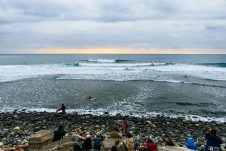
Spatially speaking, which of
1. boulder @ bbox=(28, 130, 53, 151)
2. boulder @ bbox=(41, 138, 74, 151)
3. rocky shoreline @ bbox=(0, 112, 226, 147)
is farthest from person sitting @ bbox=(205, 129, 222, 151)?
boulder @ bbox=(28, 130, 53, 151)

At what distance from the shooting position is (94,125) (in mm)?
21375

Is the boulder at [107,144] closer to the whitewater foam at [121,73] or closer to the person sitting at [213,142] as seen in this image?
the person sitting at [213,142]

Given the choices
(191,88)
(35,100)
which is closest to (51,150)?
(35,100)

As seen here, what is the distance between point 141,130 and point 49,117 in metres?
7.46

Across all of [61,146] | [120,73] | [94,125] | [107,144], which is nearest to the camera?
[61,146]

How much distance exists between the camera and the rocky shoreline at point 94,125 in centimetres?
1888

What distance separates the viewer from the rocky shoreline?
18.9 meters

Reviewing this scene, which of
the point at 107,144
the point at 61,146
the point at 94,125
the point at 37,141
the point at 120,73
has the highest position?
the point at 120,73

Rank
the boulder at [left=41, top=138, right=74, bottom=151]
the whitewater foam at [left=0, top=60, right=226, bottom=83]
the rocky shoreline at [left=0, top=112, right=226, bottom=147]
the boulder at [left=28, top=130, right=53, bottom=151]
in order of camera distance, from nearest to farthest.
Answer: the boulder at [left=41, top=138, right=74, bottom=151] → the boulder at [left=28, top=130, right=53, bottom=151] → the rocky shoreline at [left=0, top=112, right=226, bottom=147] → the whitewater foam at [left=0, top=60, right=226, bottom=83]

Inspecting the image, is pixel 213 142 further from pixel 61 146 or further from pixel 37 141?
pixel 37 141

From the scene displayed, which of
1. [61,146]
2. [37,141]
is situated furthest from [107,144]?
[37,141]

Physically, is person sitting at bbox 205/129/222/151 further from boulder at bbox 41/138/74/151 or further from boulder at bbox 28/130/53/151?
boulder at bbox 28/130/53/151

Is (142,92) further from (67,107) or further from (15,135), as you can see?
(15,135)

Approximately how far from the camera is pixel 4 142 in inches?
662
